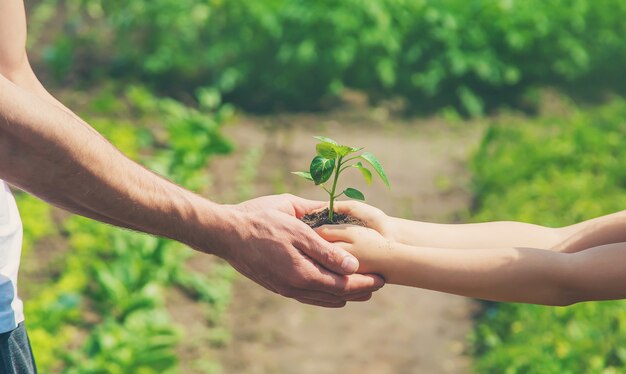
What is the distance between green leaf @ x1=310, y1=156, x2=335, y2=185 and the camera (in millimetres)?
2631

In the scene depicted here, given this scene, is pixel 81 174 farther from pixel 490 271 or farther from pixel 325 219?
pixel 490 271

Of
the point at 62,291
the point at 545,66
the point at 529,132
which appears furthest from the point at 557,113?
the point at 62,291

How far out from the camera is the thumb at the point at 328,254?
2.58 m

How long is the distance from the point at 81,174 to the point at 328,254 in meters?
0.66

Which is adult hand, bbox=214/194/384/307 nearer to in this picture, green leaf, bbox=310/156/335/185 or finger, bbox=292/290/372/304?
finger, bbox=292/290/372/304

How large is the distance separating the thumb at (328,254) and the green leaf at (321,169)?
0.14 metres

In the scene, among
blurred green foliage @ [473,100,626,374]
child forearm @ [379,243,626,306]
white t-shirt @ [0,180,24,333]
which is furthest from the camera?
blurred green foliage @ [473,100,626,374]

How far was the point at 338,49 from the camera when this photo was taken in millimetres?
6957

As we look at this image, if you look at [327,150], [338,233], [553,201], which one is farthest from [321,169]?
[553,201]

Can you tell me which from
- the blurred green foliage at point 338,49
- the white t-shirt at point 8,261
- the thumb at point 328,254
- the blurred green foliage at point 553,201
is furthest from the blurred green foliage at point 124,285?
the white t-shirt at point 8,261

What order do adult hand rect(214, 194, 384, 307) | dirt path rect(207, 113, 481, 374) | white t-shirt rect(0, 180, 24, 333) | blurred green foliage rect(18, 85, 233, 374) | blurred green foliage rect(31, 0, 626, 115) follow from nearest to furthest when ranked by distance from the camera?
white t-shirt rect(0, 180, 24, 333), adult hand rect(214, 194, 384, 307), blurred green foliage rect(18, 85, 233, 374), dirt path rect(207, 113, 481, 374), blurred green foliage rect(31, 0, 626, 115)

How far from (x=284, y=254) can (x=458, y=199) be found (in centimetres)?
325

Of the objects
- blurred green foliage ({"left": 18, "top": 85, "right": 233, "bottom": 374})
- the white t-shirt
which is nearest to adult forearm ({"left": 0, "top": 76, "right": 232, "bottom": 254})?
the white t-shirt

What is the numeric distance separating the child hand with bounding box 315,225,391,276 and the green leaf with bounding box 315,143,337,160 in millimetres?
189
